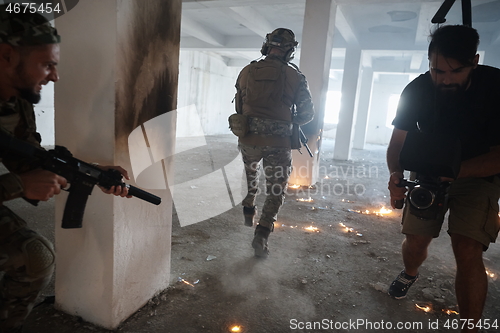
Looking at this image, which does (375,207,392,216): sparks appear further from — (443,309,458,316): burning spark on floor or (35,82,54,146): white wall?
(35,82,54,146): white wall

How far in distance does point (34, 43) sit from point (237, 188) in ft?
12.2

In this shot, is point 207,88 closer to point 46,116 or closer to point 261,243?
point 46,116

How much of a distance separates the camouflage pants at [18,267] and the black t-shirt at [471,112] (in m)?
1.89

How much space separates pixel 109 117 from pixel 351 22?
6614 mm

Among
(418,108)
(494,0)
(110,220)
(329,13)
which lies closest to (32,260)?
(110,220)

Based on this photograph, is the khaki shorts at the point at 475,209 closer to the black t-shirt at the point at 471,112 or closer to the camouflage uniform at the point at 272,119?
the black t-shirt at the point at 471,112

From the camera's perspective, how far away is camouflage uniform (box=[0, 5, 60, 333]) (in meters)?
1.05

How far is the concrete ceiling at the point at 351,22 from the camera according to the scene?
17.6 ft

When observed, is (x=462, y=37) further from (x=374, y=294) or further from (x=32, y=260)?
(x=32, y=260)

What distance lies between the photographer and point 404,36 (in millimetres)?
7469

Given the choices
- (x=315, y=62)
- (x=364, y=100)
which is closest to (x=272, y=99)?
(x=315, y=62)

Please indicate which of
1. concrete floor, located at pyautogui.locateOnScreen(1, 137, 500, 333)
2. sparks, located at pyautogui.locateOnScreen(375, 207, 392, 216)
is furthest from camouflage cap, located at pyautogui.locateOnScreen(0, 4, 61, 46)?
sparks, located at pyautogui.locateOnScreen(375, 207, 392, 216)

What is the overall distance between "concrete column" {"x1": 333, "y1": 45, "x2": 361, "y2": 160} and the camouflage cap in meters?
7.61

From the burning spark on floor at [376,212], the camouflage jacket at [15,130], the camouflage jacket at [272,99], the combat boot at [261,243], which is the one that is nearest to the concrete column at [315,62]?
the burning spark on floor at [376,212]
